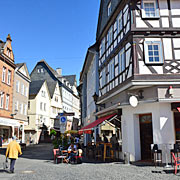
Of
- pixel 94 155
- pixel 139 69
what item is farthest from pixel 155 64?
pixel 94 155

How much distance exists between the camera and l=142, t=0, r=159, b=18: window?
46.3 ft

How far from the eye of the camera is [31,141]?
42594mm

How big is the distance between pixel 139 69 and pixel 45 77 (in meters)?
48.5

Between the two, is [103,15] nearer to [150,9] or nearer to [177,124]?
[150,9]

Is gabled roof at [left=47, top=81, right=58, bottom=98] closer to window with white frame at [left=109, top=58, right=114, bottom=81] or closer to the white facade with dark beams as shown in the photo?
window with white frame at [left=109, top=58, right=114, bottom=81]

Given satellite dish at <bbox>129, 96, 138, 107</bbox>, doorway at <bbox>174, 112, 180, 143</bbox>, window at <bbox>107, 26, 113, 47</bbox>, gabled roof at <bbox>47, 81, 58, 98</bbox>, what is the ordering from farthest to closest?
gabled roof at <bbox>47, 81, 58, 98</bbox>
window at <bbox>107, 26, 113, 47</bbox>
satellite dish at <bbox>129, 96, 138, 107</bbox>
doorway at <bbox>174, 112, 180, 143</bbox>

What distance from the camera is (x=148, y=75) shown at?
1320 centimetres

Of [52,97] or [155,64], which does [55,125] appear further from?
[155,64]

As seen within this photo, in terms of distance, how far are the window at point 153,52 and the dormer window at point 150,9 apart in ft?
5.28

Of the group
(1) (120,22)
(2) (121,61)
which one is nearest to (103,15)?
(1) (120,22)

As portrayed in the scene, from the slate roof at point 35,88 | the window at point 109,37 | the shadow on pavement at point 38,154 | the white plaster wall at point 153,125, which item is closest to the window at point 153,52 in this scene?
the white plaster wall at point 153,125

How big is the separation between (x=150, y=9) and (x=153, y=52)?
267cm

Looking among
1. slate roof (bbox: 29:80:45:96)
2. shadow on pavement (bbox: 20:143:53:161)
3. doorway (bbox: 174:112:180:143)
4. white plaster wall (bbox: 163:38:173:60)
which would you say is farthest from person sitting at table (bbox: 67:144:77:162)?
slate roof (bbox: 29:80:45:96)

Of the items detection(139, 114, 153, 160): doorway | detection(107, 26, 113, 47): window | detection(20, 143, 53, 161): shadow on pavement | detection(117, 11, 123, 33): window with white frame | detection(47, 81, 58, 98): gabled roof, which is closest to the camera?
detection(139, 114, 153, 160): doorway
